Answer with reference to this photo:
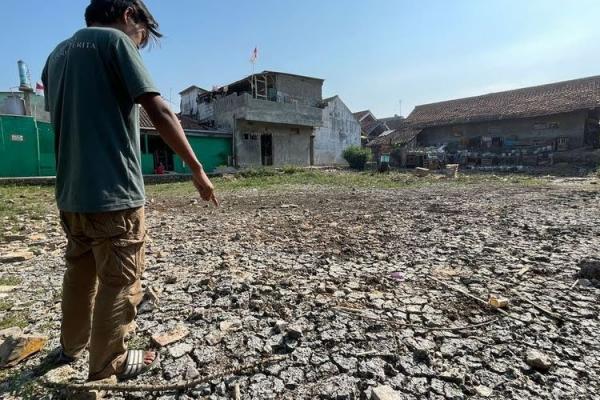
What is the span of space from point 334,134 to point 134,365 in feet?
91.7

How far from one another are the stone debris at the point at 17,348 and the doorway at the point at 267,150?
20.5 meters

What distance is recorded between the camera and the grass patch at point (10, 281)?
2754 millimetres

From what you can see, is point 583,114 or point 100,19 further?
point 583,114

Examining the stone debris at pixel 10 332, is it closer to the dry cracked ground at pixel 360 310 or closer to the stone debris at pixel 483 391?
the dry cracked ground at pixel 360 310

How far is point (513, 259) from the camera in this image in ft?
10.4

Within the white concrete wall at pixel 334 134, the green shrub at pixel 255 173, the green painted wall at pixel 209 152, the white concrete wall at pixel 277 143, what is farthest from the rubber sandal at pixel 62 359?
the white concrete wall at pixel 334 134

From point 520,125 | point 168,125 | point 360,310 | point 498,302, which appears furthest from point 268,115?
point 168,125

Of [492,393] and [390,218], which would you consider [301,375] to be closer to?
[492,393]

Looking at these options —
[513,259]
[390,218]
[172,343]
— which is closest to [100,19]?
[172,343]

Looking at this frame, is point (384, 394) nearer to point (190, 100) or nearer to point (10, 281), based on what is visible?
point (10, 281)

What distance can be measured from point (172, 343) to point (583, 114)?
26174mm

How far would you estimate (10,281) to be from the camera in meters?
2.82

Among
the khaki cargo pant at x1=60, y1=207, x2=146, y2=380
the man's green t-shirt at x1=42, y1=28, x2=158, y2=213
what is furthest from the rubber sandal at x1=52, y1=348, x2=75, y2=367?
the man's green t-shirt at x1=42, y1=28, x2=158, y2=213

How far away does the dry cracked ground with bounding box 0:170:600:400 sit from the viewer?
152 cm
